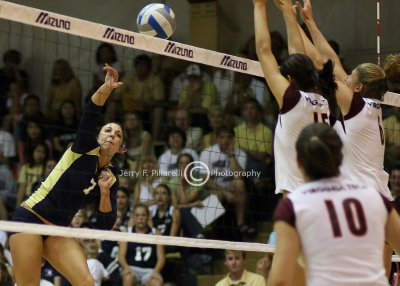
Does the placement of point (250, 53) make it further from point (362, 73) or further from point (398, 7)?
point (362, 73)

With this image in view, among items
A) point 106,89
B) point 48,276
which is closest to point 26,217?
point 106,89

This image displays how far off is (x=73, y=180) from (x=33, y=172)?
4.97 meters

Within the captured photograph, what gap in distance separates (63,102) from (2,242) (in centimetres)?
225

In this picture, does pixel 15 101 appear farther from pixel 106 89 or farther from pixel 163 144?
pixel 106 89

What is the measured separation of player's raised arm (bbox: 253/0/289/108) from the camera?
4.94 metres

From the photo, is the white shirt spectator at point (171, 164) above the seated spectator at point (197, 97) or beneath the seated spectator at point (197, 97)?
beneath

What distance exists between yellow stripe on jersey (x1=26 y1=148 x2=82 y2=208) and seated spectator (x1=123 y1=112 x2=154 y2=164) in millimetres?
4743

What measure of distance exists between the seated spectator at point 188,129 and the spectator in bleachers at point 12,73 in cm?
296

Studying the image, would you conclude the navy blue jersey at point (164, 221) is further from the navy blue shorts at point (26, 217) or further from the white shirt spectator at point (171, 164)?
the navy blue shorts at point (26, 217)

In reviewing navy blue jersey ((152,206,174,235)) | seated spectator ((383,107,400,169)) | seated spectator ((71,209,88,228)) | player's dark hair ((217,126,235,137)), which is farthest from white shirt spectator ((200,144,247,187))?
seated spectator ((383,107,400,169))

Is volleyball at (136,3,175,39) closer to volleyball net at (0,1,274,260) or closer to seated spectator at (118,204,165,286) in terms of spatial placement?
volleyball net at (0,1,274,260)

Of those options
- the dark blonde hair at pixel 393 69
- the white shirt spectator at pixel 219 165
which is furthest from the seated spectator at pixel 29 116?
the dark blonde hair at pixel 393 69

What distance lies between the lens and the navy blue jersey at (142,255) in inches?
393

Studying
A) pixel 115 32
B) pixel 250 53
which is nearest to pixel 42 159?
pixel 250 53
